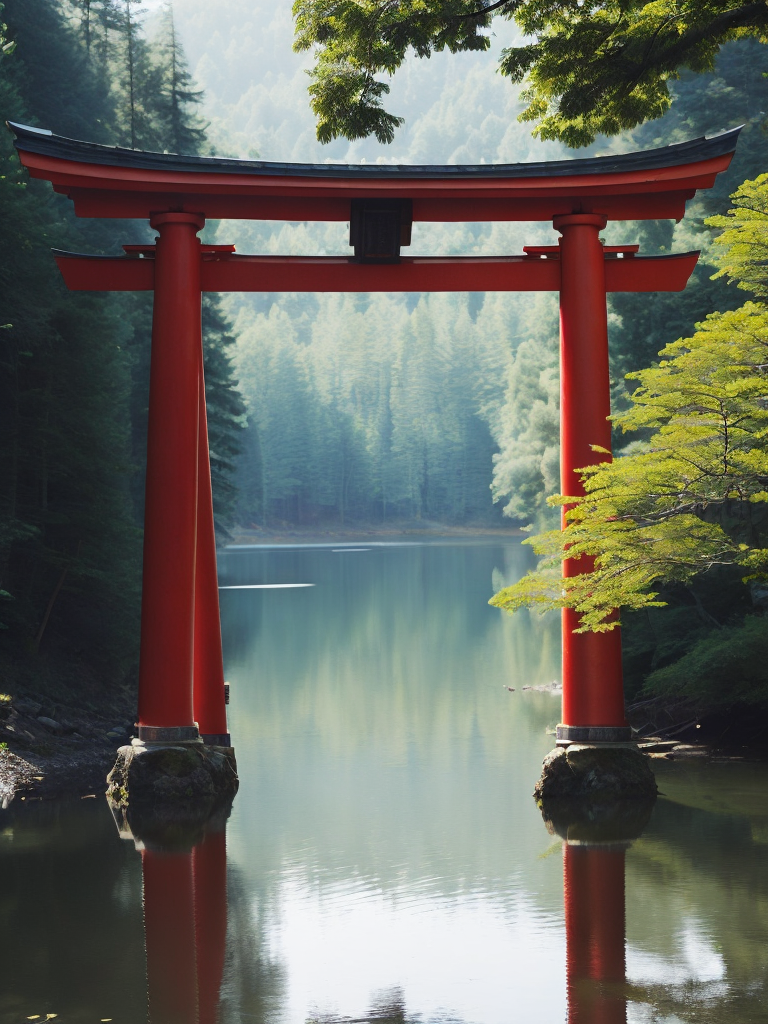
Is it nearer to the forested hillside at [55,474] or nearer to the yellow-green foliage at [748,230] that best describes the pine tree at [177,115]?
the forested hillside at [55,474]

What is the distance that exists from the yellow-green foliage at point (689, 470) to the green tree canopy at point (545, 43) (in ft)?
5.17

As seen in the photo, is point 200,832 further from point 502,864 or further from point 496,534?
point 496,534

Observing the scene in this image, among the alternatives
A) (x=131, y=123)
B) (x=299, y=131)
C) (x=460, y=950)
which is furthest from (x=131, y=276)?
(x=299, y=131)

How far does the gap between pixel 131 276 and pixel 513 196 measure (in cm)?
335

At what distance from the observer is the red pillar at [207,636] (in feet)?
34.7

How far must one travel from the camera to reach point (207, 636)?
10.6 m

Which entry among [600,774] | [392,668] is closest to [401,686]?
[392,668]

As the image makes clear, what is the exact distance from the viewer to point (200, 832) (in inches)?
355

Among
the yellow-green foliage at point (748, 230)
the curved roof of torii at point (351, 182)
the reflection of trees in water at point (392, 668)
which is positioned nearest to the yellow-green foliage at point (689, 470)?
the yellow-green foliage at point (748, 230)

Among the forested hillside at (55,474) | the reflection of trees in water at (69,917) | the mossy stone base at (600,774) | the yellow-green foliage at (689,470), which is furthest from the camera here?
the forested hillside at (55,474)

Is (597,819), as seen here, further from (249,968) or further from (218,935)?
(249,968)

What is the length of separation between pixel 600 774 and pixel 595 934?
296 cm

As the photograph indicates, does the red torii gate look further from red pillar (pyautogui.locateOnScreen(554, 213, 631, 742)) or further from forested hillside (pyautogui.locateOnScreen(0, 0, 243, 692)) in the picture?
forested hillside (pyautogui.locateOnScreen(0, 0, 243, 692))

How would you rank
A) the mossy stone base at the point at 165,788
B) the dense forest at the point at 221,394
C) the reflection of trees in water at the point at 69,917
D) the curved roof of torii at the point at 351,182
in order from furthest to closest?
the dense forest at the point at 221,394 → the curved roof of torii at the point at 351,182 → the mossy stone base at the point at 165,788 → the reflection of trees in water at the point at 69,917
